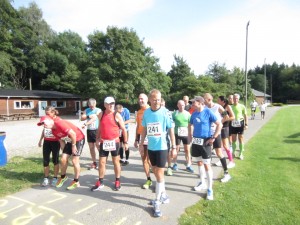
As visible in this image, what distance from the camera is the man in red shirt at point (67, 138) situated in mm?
5887

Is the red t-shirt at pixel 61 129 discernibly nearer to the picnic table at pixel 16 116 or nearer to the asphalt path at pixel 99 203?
the asphalt path at pixel 99 203

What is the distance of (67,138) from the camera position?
238 inches

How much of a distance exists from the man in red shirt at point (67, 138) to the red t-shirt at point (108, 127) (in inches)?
26.6

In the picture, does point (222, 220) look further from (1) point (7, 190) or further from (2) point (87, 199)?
(1) point (7, 190)

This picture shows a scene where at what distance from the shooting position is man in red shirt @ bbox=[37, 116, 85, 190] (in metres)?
5.89

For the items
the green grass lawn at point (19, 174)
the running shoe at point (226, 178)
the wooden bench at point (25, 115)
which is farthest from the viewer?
the wooden bench at point (25, 115)

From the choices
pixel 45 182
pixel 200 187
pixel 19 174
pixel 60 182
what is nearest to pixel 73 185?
pixel 60 182

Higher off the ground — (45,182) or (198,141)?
(198,141)

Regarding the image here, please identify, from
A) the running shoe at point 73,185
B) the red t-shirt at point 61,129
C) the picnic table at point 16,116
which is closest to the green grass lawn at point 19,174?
the running shoe at point 73,185

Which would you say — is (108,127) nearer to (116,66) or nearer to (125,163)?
Result: (125,163)

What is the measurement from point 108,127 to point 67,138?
100 centimetres

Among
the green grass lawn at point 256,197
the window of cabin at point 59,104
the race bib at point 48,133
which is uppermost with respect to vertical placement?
the window of cabin at point 59,104

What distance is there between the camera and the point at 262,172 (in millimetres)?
7172

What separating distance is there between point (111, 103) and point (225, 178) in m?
3.28
